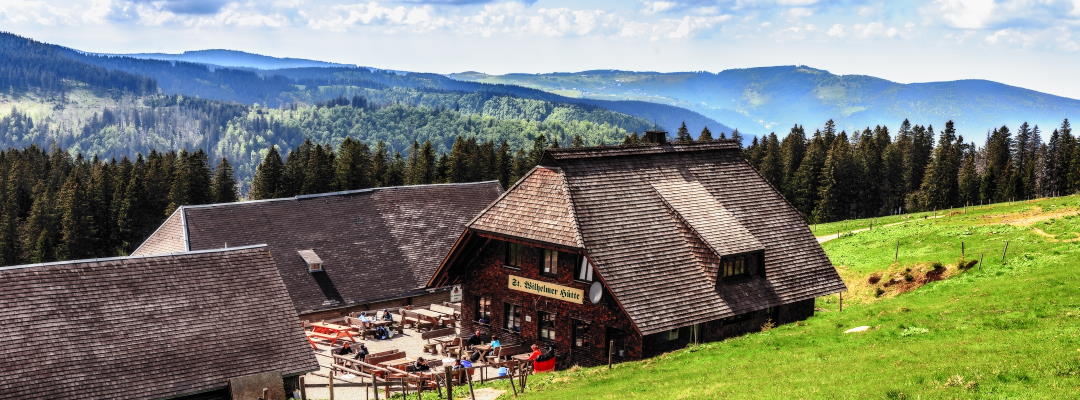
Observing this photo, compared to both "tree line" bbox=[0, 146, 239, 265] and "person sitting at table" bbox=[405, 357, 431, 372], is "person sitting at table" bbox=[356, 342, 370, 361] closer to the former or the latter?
"person sitting at table" bbox=[405, 357, 431, 372]

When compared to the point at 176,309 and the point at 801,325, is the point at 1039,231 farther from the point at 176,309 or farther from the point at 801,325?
the point at 176,309

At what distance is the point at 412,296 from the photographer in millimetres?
49812

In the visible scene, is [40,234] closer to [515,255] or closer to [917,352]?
[515,255]

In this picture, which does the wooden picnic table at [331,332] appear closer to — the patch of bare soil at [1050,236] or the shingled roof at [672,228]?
the shingled roof at [672,228]

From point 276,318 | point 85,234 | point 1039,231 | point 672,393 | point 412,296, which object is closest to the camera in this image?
point 672,393

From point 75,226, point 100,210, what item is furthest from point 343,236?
point 100,210

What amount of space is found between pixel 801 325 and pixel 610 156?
10085 mm

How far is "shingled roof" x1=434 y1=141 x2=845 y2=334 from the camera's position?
111ft

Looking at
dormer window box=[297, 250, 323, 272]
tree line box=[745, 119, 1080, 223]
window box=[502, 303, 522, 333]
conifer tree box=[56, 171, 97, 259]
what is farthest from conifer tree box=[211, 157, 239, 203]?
window box=[502, 303, 522, 333]

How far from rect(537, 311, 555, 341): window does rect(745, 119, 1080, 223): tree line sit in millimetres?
89014

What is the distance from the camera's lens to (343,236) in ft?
168

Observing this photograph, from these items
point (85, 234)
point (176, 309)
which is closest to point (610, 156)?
point (176, 309)

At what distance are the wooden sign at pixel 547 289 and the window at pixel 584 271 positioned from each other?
51 centimetres

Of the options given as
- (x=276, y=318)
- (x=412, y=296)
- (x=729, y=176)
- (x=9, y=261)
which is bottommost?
(x=9, y=261)
